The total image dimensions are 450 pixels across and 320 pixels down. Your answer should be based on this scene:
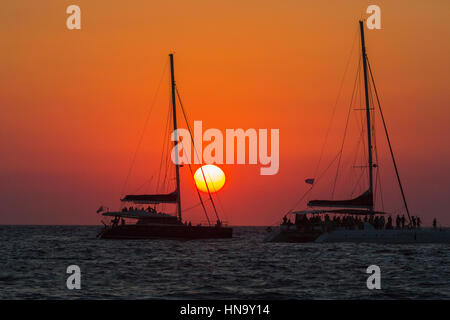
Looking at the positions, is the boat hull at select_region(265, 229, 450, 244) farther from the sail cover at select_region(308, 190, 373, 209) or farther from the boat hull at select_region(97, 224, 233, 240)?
the boat hull at select_region(97, 224, 233, 240)

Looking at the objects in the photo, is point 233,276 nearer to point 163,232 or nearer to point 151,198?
point 163,232

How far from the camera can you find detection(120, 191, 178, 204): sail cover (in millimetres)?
79688

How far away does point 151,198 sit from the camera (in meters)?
80.9

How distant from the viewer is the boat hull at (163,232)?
253ft

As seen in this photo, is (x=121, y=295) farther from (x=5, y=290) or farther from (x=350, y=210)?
(x=350, y=210)

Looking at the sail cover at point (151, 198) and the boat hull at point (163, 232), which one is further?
the sail cover at point (151, 198)

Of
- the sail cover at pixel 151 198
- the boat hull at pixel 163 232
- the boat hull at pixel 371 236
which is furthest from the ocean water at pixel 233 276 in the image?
the sail cover at pixel 151 198

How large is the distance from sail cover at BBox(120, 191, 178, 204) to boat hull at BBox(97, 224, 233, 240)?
11.2 feet

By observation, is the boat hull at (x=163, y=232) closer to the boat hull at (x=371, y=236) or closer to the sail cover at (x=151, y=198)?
the sail cover at (x=151, y=198)

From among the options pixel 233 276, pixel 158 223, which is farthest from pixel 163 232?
pixel 233 276

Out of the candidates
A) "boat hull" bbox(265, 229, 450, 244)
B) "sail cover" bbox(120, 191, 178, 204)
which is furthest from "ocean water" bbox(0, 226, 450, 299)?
"sail cover" bbox(120, 191, 178, 204)

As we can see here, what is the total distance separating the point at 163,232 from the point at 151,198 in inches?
208

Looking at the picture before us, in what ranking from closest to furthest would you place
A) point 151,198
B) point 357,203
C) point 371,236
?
point 371,236, point 357,203, point 151,198

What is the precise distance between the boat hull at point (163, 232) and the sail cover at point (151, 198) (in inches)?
134
